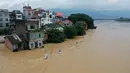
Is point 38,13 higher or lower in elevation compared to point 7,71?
higher

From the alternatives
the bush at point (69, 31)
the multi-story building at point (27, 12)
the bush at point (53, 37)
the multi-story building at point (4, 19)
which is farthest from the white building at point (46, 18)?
the bush at point (53, 37)

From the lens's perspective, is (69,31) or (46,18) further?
(46,18)

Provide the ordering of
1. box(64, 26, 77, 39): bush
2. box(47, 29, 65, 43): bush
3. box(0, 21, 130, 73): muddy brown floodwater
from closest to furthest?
box(0, 21, 130, 73): muddy brown floodwater → box(47, 29, 65, 43): bush → box(64, 26, 77, 39): bush

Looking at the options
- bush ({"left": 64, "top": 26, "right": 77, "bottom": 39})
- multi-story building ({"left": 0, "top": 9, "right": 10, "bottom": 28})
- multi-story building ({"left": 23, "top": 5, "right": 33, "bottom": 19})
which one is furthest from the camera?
multi-story building ({"left": 23, "top": 5, "right": 33, "bottom": 19})

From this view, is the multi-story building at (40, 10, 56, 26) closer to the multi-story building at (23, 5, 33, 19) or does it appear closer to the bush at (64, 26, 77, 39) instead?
the multi-story building at (23, 5, 33, 19)

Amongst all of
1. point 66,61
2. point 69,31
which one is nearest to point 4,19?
point 69,31

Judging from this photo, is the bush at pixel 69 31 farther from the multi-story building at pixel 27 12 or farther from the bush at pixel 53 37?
the multi-story building at pixel 27 12

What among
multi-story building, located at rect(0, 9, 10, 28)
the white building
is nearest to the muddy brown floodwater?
multi-story building, located at rect(0, 9, 10, 28)

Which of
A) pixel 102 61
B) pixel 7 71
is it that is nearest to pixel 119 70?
pixel 102 61

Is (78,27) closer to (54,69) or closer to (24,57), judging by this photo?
(24,57)

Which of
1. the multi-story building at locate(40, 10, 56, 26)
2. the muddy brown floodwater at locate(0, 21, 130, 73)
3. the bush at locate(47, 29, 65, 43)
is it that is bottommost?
the muddy brown floodwater at locate(0, 21, 130, 73)

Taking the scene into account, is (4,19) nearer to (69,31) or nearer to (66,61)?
(69,31)
